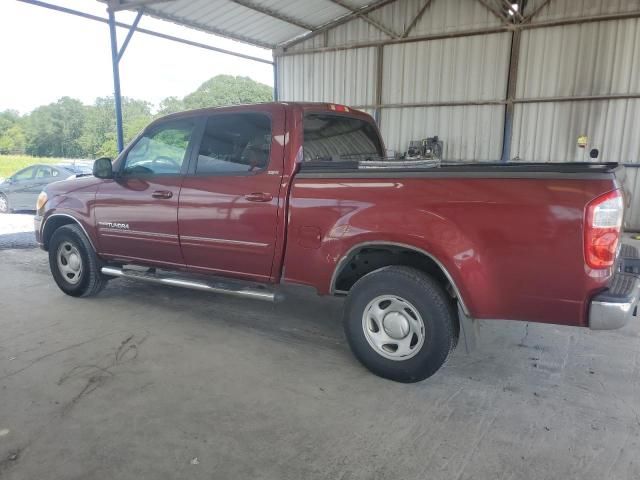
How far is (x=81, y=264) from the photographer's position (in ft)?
16.1

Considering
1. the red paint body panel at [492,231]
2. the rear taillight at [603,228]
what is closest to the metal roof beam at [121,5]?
the red paint body panel at [492,231]

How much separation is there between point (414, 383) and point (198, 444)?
145 centimetres

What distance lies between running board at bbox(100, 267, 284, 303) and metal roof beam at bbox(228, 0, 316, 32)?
27.0 ft

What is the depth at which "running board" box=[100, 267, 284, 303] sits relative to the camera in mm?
3680

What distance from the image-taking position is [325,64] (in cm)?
1358

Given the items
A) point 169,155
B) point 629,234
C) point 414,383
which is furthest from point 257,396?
point 629,234

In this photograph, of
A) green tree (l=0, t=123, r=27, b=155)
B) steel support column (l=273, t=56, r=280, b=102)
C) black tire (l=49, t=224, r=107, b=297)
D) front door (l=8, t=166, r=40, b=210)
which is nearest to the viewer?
black tire (l=49, t=224, r=107, b=297)

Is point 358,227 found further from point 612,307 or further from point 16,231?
point 16,231

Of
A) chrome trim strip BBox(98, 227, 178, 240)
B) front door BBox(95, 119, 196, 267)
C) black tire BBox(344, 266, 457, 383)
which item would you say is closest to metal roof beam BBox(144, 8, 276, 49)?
front door BBox(95, 119, 196, 267)

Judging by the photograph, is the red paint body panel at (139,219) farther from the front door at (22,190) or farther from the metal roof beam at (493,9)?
the metal roof beam at (493,9)

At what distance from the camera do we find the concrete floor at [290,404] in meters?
2.38

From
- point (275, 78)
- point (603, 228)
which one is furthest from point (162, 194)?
point (275, 78)

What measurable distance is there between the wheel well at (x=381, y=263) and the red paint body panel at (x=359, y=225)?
89mm

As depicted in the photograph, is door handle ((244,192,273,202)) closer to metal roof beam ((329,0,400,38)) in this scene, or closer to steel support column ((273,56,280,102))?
metal roof beam ((329,0,400,38))
